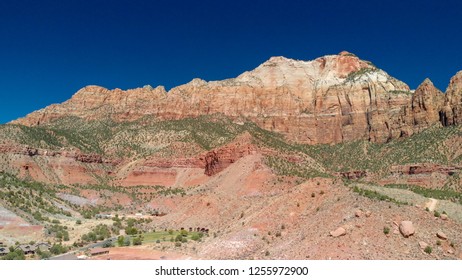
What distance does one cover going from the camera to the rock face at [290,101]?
475ft

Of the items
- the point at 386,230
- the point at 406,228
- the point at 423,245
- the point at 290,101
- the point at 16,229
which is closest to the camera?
the point at 423,245

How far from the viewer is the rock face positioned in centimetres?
14475

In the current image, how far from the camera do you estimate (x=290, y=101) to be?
15950cm

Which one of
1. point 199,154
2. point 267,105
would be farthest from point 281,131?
point 199,154

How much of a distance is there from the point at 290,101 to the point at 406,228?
128 meters

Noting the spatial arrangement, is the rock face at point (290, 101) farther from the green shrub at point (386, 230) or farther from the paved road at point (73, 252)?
the green shrub at point (386, 230)

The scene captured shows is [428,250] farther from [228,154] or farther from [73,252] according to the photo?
[228,154]

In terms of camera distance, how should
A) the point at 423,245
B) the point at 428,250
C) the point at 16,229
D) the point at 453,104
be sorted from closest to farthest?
the point at 428,250, the point at 423,245, the point at 16,229, the point at 453,104

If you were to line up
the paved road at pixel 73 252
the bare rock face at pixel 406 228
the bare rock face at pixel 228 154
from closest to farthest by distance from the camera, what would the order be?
the bare rock face at pixel 406 228 → the paved road at pixel 73 252 → the bare rock face at pixel 228 154

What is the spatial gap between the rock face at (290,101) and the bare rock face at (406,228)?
98.6m

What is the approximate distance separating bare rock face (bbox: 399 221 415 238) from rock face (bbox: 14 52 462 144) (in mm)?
98568

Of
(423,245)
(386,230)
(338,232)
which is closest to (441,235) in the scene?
(423,245)

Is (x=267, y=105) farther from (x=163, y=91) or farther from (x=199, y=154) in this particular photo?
(x=199, y=154)

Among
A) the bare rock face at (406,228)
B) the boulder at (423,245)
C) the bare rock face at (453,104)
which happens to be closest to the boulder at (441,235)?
the boulder at (423,245)
